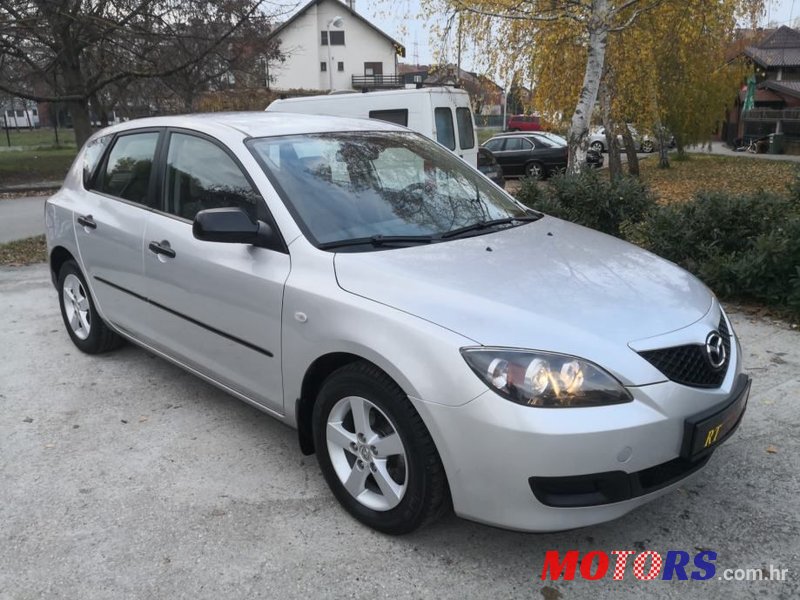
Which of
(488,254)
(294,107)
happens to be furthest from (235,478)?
(294,107)

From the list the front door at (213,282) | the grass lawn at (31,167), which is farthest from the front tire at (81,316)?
the grass lawn at (31,167)

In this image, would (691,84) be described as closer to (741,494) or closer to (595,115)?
(595,115)

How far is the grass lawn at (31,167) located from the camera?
21156 millimetres

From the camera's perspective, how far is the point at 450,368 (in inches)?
95.4

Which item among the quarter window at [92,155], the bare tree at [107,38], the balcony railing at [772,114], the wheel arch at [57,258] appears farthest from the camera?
the balcony railing at [772,114]

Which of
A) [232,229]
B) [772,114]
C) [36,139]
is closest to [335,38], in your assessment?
[36,139]

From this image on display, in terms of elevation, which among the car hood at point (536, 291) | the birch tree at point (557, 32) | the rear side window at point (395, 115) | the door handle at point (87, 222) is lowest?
the car hood at point (536, 291)

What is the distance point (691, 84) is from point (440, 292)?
928 inches

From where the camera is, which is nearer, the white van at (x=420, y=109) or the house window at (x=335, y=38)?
the white van at (x=420, y=109)

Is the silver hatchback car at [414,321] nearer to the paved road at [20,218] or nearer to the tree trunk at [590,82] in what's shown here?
the tree trunk at [590,82]

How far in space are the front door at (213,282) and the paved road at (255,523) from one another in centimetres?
44

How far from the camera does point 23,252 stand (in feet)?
30.4

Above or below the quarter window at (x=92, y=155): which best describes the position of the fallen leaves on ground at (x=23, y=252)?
below

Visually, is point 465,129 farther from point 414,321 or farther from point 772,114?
point 772,114
